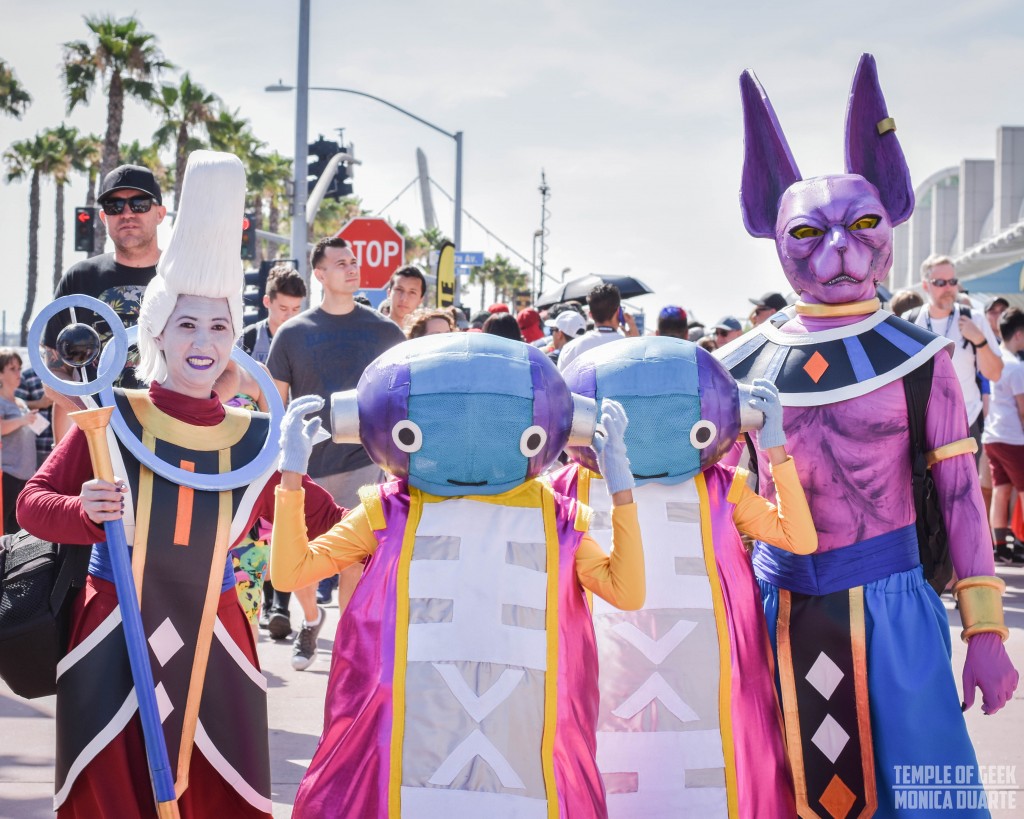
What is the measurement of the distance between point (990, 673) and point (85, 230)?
1123 centimetres

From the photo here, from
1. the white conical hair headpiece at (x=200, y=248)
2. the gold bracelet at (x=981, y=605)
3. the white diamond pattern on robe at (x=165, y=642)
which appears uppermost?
the white conical hair headpiece at (x=200, y=248)

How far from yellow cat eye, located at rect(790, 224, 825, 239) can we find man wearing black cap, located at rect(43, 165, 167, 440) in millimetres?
2225

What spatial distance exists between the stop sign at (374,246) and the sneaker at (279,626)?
21.5ft

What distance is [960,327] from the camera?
729 centimetres

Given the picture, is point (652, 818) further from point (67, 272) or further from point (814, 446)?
point (67, 272)

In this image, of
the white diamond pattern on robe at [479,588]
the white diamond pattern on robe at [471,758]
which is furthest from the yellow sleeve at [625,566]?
the white diamond pattern on robe at [471,758]

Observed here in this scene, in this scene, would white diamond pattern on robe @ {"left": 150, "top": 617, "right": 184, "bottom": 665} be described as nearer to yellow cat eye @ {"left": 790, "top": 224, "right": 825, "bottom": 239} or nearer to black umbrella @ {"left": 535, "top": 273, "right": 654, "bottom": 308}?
yellow cat eye @ {"left": 790, "top": 224, "right": 825, "bottom": 239}

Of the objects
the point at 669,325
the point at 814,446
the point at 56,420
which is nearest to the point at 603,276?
the point at 669,325

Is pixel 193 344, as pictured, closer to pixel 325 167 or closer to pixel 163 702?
pixel 163 702

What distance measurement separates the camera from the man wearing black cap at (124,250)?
4.14 meters

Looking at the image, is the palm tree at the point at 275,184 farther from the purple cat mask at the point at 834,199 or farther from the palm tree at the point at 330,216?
the purple cat mask at the point at 834,199

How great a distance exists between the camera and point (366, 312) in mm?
5996

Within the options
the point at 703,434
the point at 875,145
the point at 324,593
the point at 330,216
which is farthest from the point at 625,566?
the point at 330,216

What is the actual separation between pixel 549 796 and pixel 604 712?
434 mm
